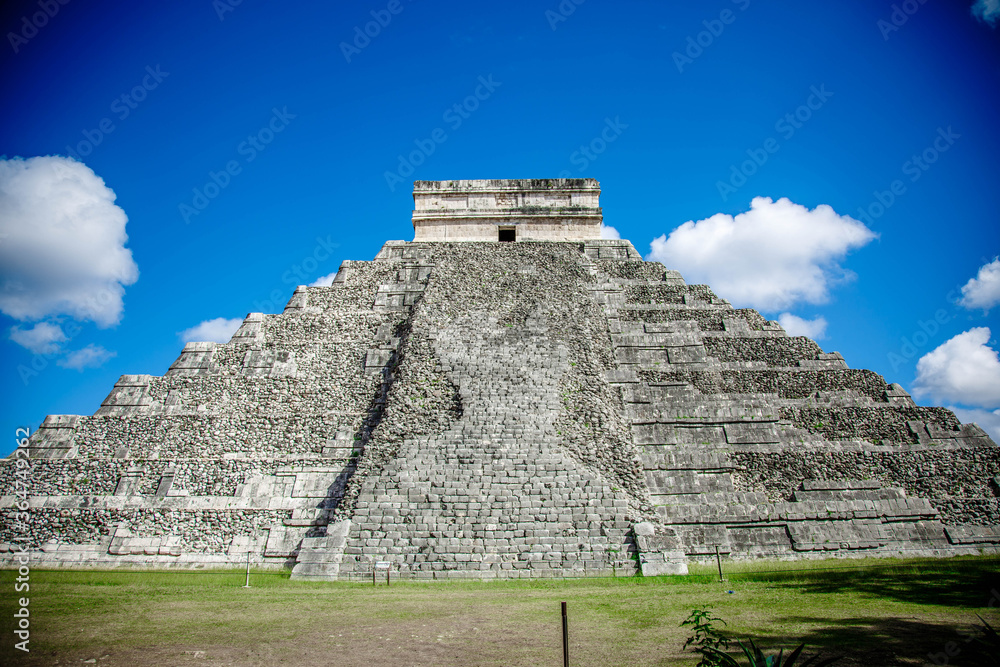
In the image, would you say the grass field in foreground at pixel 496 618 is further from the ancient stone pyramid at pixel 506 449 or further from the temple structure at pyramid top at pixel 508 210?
the temple structure at pyramid top at pixel 508 210

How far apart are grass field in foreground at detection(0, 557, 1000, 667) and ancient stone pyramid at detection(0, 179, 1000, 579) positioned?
1349 mm

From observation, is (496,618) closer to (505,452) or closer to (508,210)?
(505,452)

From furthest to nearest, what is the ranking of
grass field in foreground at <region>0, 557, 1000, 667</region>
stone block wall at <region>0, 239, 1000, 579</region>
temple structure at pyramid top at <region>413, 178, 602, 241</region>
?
1. temple structure at pyramid top at <region>413, 178, 602, 241</region>
2. stone block wall at <region>0, 239, 1000, 579</region>
3. grass field in foreground at <region>0, 557, 1000, 667</region>

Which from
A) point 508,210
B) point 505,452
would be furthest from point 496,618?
point 508,210

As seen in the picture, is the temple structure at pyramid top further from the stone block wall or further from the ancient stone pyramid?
the stone block wall

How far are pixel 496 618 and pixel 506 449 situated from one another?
5059 millimetres

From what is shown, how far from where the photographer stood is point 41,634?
221 inches

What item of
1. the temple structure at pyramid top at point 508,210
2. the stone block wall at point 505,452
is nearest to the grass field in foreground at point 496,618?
the stone block wall at point 505,452

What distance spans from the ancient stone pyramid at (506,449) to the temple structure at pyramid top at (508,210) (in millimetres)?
3700

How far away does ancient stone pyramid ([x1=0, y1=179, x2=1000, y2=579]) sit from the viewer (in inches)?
408

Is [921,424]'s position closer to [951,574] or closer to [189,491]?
[951,574]

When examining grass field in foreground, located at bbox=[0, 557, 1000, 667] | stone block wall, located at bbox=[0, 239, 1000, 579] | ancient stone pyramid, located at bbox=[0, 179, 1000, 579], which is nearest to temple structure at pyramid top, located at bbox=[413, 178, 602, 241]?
ancient stone pyramid, located at bbox=[0, 179, 1000, 579]

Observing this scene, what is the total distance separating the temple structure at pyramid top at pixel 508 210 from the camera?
20281 millimetres

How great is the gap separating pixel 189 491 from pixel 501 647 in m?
9.38
